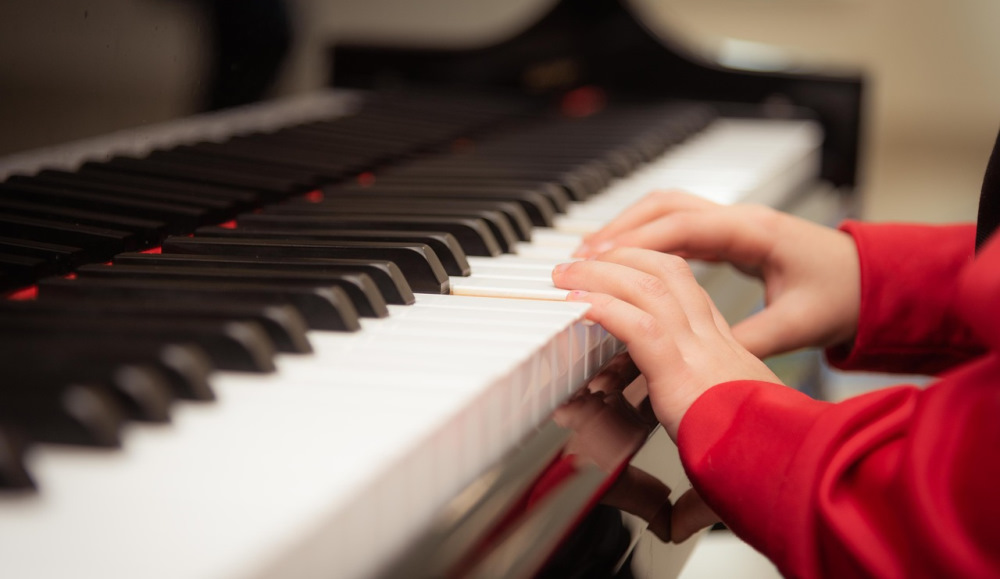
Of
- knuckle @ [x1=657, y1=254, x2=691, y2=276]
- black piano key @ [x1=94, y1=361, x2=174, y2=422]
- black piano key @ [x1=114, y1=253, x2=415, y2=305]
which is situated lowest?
knuckle @ [x1=657, y1=254, x2=691, y2=276]

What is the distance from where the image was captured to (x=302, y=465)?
47cm

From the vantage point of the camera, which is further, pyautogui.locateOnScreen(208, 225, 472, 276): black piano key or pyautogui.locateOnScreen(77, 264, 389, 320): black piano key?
pyautogui.locateOnScreen(208, 225, 472, 276): black piano key

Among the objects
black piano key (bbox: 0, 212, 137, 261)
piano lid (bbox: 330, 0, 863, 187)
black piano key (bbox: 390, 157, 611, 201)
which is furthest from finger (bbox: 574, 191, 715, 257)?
piano lid (bbox: 330, 0, 863, 187)

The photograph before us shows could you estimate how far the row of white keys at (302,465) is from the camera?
1.32 ft

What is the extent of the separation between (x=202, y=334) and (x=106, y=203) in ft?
1.41

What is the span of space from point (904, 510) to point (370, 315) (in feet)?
1.24

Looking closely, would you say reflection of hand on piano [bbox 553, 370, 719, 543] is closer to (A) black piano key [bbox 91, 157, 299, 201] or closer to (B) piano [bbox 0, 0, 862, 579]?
(B) piano [bbox 0, 0, 862, 579]

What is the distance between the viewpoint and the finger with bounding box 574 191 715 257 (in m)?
0.99

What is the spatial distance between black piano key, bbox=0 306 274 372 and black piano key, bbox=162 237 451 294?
0.23 m

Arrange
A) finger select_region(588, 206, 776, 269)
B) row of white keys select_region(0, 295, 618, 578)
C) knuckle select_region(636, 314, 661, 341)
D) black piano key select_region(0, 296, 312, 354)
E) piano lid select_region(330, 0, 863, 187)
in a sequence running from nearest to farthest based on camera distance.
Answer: row of white keys select_region(0, 295, 618, 578) < black piano key select_region(0, 296, 312, 354) < knuckle select_region(636, 314, 661, 341) < finger select_region(588, 206, 776, 269) < piano lid select_region(330, 0, 863, 187)

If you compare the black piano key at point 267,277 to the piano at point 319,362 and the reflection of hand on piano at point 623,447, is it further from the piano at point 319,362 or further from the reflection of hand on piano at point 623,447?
the reflection of hand on piano at point 623,447

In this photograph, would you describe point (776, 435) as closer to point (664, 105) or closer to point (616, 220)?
point (616, 220)

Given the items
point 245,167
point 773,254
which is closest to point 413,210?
point 245,167

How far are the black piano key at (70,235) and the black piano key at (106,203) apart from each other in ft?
0.22
